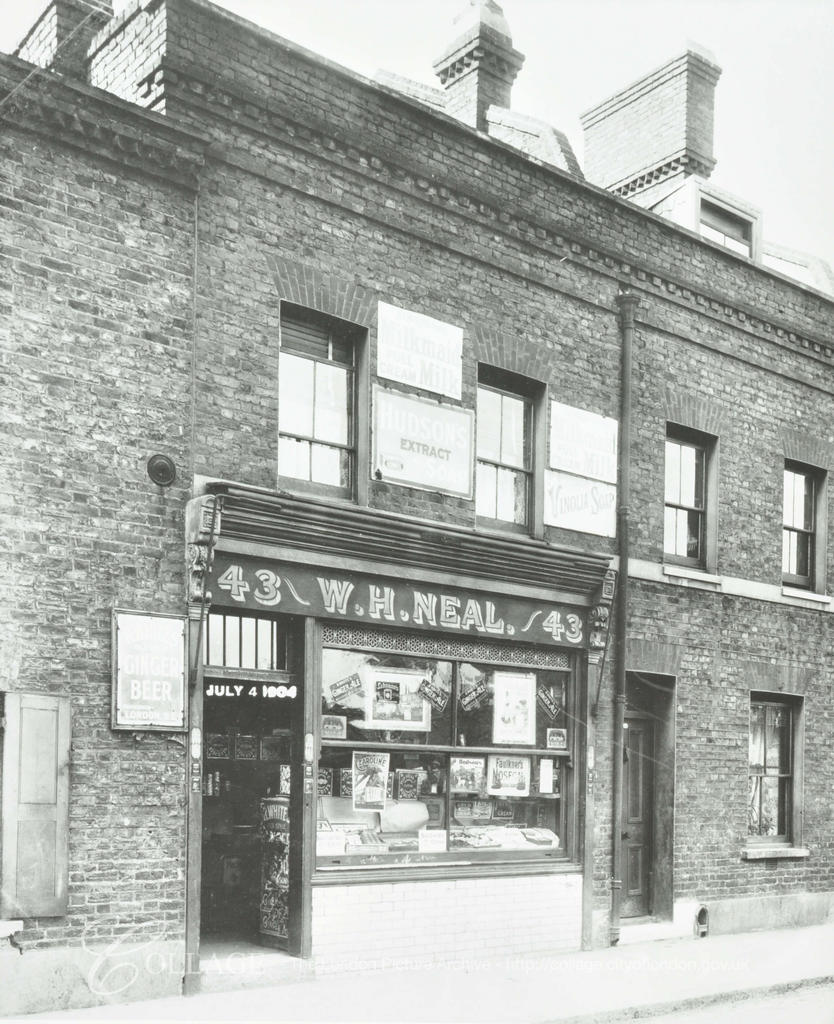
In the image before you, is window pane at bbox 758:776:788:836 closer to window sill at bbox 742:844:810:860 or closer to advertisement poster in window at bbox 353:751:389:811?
window sill at bbox 742:844:810:860

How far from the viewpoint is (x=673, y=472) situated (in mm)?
13820

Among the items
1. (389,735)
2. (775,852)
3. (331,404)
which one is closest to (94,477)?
(331,404)

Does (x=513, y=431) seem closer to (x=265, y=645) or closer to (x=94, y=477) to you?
(x=265, y=645)

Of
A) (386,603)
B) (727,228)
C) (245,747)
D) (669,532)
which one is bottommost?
(245,747)

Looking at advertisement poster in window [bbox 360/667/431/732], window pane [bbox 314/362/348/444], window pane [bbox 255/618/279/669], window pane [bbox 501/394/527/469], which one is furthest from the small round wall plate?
window pane [bbox 501/394/527/469]

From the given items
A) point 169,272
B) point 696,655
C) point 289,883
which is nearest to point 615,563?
point 696,655

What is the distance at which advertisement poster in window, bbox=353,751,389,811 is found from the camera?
418 inches

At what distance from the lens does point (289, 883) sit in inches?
398

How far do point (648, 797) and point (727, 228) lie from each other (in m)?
7.88

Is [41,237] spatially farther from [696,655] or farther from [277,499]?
[696,655]

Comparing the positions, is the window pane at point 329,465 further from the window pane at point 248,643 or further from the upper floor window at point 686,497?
the upper floor window at point 686,497

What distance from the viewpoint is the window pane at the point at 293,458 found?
33.7 feet

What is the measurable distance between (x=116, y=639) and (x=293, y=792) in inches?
87.6

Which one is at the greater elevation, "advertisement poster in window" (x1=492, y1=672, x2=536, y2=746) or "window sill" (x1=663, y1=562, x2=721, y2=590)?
"window sill" (x1=663, y1=562, x2=721, y2=590)
